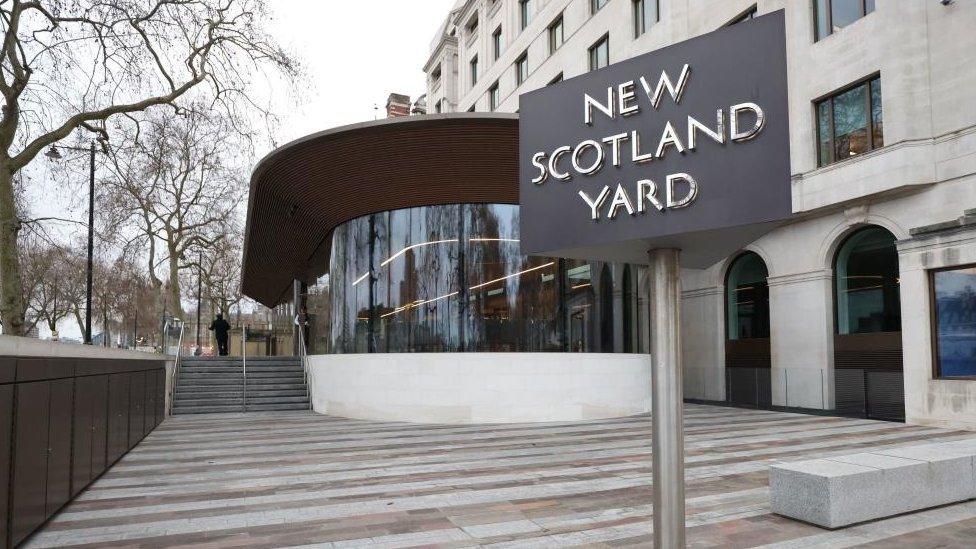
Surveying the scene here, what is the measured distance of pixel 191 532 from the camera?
259 inches

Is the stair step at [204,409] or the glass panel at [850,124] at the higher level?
the glass panel at [850,124]

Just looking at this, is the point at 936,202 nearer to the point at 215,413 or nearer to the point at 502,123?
the point at 502,123

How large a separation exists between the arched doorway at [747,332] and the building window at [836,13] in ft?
25.2

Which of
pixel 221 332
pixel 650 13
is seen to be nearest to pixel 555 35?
pixel 650 13

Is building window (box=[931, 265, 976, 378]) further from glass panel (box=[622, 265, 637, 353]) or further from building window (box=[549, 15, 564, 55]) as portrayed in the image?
building window (box=[549, 15, 564, 55])

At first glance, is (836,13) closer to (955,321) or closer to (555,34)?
(955,321)

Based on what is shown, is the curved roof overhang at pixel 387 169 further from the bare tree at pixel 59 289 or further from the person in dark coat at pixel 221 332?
the bare tree at pixel 59 289

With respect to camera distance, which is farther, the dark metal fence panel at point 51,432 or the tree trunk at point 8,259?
the tree trunk at point 8,259

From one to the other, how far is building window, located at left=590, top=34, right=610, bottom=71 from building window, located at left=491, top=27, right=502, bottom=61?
35.2ft

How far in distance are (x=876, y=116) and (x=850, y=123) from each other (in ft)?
2.95

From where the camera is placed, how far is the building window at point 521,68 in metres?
37.7

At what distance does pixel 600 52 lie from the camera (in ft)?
102

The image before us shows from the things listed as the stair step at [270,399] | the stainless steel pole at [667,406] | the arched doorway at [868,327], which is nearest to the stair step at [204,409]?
the stair step at [270,399]

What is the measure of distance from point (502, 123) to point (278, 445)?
849 cm
